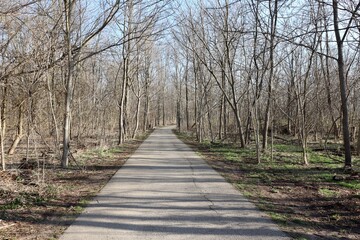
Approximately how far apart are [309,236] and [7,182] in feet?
20.6

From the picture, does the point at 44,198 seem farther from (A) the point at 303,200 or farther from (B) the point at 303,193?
(B) the point at 303,193

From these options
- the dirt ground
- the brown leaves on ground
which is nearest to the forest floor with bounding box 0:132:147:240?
the brown leaves on ground

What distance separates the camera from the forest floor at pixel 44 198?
491 centimetres

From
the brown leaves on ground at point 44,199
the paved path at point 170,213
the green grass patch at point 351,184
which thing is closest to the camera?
the paved path at point 170,213

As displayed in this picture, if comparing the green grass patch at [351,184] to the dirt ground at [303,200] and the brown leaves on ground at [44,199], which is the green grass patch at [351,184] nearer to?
the dirt ground at [303,200]

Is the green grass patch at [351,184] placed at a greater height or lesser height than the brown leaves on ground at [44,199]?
lesser

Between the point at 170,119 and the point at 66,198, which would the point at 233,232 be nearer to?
the point at 66,198

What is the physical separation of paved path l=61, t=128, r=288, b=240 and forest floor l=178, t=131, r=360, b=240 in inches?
17.5

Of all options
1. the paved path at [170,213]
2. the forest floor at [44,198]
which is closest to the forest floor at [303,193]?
the paved path at [170,213]

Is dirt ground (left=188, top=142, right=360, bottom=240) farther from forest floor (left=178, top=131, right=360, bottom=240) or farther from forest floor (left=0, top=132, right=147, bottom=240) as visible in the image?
forest floor (left=0, top=132, right=147, bottom=240)

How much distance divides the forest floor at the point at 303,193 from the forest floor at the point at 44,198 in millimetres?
3503

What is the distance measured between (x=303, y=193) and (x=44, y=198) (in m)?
5.68

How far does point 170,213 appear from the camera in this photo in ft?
18.8

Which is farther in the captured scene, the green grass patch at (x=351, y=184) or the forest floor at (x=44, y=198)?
the green grass patch at (x=351, y=184)
